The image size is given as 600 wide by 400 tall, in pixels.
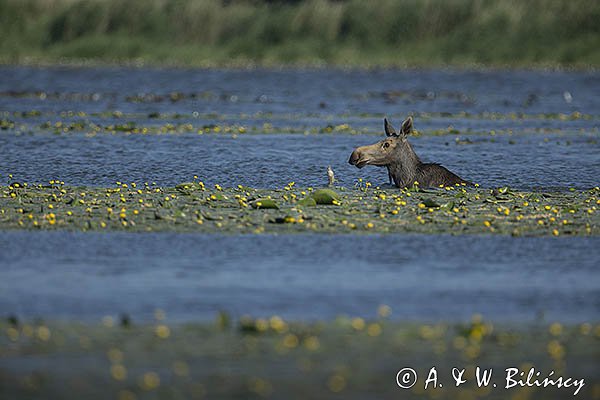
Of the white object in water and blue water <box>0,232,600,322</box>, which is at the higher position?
blue water <box>0,232,600,322</box>

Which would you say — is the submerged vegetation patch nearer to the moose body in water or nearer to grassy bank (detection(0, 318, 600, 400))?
the moose body in water

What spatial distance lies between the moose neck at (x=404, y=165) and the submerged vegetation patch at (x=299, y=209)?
1.55 feet

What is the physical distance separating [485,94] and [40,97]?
19.0 metres

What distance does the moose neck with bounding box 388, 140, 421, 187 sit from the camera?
71.4 ft

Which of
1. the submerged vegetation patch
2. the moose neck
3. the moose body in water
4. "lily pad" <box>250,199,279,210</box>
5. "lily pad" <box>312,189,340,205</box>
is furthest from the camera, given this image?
the moose neck

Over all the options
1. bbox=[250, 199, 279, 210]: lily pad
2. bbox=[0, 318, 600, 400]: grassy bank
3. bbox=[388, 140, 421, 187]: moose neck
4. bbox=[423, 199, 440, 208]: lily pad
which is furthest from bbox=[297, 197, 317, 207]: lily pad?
bbox=[0, 318, 600, 400]: grassy bank

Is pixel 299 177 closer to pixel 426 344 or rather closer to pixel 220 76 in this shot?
pixel 426 344

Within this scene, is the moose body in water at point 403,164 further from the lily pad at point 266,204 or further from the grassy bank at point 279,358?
the grassy bank at point 279,358

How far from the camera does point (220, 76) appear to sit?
210ft

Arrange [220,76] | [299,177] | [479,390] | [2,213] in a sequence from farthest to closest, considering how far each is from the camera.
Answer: [220,76], [299,177], [2,213], [479,390]

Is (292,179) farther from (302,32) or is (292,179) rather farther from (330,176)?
(302,32)

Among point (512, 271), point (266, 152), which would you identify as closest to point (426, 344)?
point (512, 271)

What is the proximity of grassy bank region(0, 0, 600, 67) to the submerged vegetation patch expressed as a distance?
50.1 meters

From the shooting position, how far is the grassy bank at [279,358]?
9.48m
